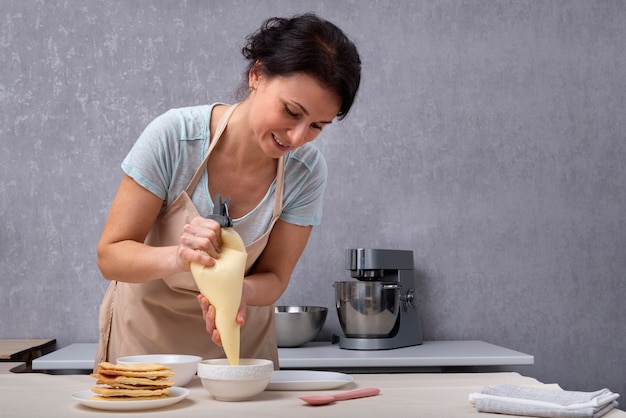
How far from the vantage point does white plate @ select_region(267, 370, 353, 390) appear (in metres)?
1.25

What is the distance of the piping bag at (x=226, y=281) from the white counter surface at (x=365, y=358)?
3.80ft

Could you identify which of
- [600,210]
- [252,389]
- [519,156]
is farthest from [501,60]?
[252,389]

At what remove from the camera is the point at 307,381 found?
1259mm

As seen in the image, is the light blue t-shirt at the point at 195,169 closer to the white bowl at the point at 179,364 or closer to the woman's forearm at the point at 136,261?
the woman's forearm at the point at 136,261

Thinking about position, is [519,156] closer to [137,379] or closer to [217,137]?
[217,137]

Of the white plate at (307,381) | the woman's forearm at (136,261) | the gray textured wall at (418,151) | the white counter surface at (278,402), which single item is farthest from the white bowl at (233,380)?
the gray textured wall at (418,151)

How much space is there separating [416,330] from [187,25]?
1.61 m

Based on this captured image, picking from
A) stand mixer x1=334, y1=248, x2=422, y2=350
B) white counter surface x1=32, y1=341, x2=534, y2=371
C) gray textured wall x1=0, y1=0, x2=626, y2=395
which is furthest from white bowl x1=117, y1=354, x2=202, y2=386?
gray textured wall x1=0, y1=0, x2=626, y2=395

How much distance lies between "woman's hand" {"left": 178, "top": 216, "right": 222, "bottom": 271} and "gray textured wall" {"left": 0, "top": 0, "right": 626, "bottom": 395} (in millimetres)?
1781

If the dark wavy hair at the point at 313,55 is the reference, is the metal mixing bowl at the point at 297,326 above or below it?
below

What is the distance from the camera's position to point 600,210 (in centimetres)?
312

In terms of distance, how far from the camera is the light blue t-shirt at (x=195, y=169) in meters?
1.48

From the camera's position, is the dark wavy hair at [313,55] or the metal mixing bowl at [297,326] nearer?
the dark wavy hair at [313,55]

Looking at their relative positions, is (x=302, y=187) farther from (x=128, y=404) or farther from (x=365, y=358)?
(x=365, y=358)
